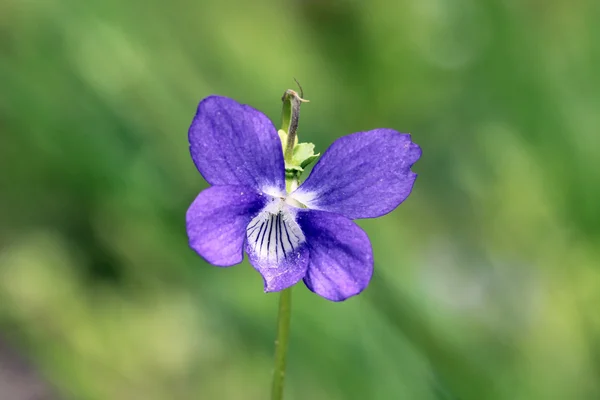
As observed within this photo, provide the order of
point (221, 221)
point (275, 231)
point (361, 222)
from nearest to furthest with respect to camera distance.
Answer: point (221, 221)
point (275, 231)
point (361, 222)

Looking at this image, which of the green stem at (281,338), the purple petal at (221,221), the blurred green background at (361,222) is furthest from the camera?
the blurred green background at (361,222)

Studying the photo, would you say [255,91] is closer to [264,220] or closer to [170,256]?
[170,256]

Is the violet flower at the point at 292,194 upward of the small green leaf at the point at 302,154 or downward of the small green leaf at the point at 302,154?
downward

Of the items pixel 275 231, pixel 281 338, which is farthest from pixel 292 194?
pixel 281 338

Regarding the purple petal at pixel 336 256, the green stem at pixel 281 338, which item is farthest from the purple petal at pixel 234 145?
the green stem at pixel 281 338

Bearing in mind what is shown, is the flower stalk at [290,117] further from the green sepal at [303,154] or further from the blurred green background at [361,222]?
the blurred green background at [361,222]

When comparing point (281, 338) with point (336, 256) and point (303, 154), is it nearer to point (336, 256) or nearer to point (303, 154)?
point (336, 256)
